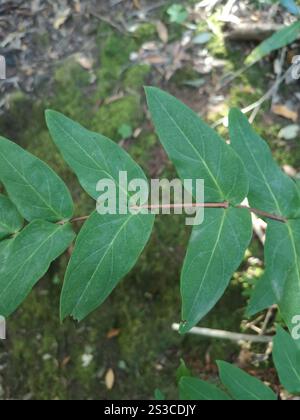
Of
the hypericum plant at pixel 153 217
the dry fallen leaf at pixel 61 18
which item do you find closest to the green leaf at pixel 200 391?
the hypericum plant at pixel 153 217

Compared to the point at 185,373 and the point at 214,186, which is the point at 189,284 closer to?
the point at 214,186

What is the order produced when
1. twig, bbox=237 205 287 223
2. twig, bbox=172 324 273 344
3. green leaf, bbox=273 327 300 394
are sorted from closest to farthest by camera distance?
twig, bbox=237 205 287 223
green leaf, bbox=273 327 300 394
twig, bbox=172 324 273 344

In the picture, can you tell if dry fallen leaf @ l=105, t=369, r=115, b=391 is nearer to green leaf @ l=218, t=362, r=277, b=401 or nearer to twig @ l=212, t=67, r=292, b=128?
green leaf @ l=218, t=362, r=277, b=401

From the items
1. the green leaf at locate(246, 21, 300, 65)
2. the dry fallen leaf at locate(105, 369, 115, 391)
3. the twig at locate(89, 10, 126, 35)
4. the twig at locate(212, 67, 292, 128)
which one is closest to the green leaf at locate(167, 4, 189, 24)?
the twig at locate(89, 10, 126, 35)

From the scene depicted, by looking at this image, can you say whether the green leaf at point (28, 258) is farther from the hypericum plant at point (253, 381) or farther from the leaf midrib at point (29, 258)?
the hypericum plant at point (253, 381)

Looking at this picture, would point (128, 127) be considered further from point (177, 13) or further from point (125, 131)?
point (177, 13)

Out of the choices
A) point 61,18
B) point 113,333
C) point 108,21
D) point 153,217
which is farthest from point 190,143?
point 61,18
